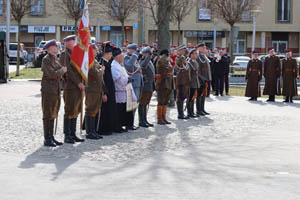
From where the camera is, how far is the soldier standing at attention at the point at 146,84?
13.4 meters

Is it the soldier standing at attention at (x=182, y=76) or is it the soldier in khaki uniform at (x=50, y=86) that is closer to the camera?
the soldier in khaki uniform at (x=50, y=86)

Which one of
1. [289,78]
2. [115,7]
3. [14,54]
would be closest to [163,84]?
[289,78]

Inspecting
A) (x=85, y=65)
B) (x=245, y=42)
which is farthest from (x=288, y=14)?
(x=85, y=65)

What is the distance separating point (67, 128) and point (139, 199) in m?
4.31

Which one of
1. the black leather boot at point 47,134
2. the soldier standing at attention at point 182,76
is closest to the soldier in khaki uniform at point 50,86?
the black leather boot at point 47,134

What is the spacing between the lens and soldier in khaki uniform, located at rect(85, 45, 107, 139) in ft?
36.3

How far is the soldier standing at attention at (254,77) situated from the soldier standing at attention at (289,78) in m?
0.96

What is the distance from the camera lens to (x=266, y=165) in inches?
346

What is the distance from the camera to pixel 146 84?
532 inches

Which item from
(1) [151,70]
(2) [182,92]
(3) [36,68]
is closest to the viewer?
(1) [151,70]

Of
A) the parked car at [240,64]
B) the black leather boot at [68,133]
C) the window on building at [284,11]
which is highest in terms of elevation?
the window on building at [284,11]

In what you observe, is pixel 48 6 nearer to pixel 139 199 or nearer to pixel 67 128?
pixel 67 128

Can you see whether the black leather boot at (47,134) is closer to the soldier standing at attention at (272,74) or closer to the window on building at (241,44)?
the soldier standing at attention at (272,74)

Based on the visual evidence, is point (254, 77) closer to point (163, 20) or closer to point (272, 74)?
point (272, 74)
